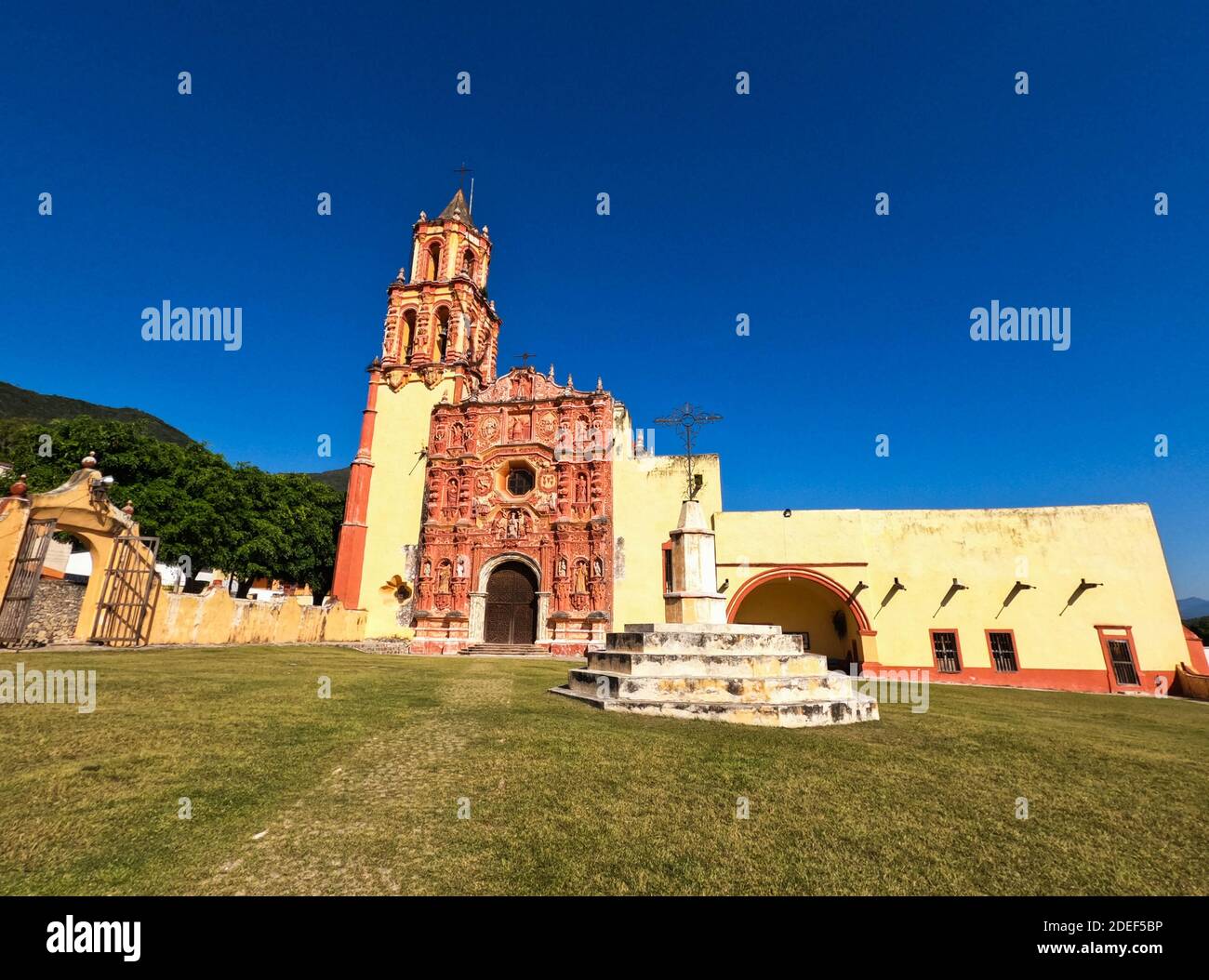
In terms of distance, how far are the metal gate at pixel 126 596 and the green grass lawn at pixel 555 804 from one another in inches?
369

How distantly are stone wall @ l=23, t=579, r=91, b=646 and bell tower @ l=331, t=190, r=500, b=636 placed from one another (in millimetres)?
9854

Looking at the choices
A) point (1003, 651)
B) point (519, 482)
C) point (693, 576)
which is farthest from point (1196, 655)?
point (519, 482)

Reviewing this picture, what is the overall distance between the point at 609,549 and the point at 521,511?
4352 millimetres

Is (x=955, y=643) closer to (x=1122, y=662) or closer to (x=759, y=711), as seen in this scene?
(x=1122, y=662)

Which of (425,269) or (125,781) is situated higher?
(425,269)

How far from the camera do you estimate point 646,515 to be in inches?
879

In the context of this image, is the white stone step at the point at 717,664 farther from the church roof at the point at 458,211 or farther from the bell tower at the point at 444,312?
the church roof at the point at 458,211

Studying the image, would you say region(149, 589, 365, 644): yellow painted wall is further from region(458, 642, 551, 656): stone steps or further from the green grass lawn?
the green grass lawn

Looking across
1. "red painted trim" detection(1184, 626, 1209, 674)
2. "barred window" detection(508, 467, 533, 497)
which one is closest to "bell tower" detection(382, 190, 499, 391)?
"barred window" detection(508, 467, 533, 497)

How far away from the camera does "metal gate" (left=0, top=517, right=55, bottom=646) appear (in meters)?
11.4
